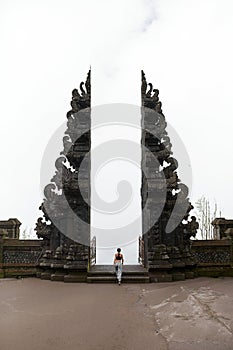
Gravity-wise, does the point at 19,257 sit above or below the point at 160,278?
above

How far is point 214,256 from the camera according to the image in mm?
12375

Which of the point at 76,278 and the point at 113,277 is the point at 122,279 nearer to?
the point at 113,277

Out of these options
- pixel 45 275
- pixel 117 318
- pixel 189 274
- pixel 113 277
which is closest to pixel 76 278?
pixel 113 277

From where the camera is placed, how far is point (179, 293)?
8.24m

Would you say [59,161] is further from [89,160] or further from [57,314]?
[57,314]

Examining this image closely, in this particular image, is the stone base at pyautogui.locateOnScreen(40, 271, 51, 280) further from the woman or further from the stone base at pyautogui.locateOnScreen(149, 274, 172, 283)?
the stone base at pyautogui.locateOnScreen(149, 274, 172, 283)

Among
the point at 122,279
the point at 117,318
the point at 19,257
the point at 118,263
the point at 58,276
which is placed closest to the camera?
the point at 117,318

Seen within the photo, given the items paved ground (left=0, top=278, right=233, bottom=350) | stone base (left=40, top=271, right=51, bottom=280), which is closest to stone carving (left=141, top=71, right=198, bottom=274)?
paved ground (left=0, top=278, right=233, bottom=350)

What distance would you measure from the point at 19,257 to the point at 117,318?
7.67 meters

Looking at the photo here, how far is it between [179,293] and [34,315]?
3.92 metres

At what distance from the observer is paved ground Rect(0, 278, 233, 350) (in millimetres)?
4348

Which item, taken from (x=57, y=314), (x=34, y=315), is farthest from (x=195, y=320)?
(x=34, y=315)

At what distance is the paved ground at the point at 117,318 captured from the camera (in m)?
4.35

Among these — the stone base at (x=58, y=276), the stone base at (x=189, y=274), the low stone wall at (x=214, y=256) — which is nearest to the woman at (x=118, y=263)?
Answer: the stone base at (x=58, y=276)
